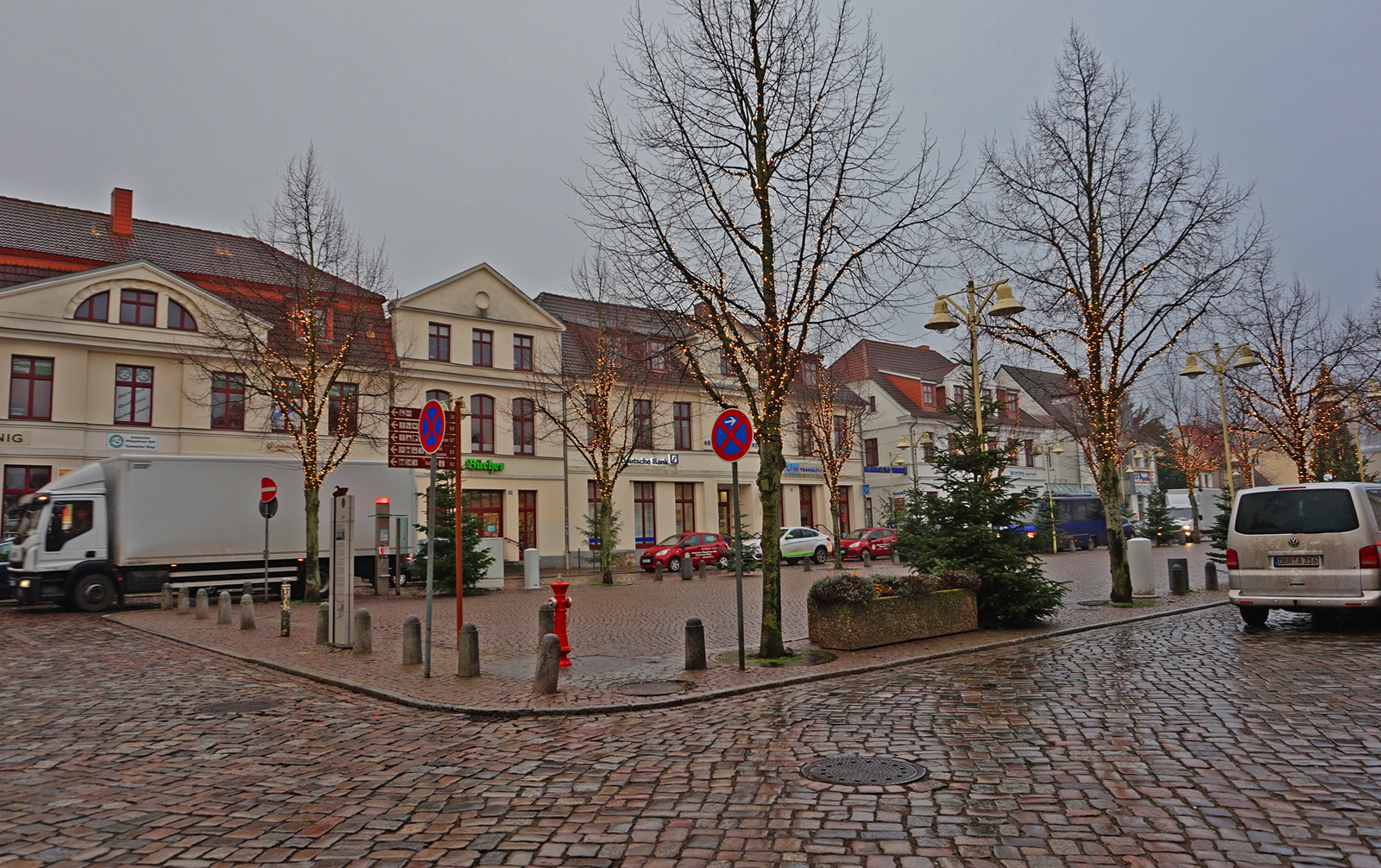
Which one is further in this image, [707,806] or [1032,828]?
[707,806]

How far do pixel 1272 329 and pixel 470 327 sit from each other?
2765 centimetres

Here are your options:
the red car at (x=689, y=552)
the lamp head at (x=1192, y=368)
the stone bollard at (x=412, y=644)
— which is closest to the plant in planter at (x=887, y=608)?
the stone bollard at (x=412, y=644)

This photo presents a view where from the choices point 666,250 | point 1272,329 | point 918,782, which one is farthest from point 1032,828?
point 1272,329

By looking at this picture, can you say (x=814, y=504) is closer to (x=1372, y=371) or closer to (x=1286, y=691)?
(x=1372, y=371)

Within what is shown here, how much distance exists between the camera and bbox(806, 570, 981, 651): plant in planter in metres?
11.1

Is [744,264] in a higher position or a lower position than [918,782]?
higher

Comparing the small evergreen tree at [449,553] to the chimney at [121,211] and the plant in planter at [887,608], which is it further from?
the chimney at [121,211]

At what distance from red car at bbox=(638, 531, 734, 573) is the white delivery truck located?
37.1ft

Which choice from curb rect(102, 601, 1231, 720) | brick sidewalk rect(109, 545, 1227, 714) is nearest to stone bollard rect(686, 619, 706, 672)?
brick sidewalk rect(109, 545, 1227, 714)

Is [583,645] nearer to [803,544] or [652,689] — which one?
[652,689]

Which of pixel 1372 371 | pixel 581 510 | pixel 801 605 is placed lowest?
pixel 801 605

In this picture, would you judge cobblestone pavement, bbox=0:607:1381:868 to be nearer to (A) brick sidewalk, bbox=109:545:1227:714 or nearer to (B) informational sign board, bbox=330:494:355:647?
(A) brick sidewalk, bbox=109:545:1227:714

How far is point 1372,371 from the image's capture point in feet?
76.6

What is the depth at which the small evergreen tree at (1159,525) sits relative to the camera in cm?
4534
